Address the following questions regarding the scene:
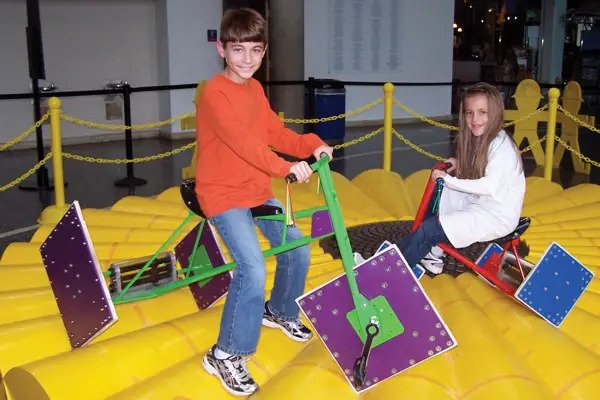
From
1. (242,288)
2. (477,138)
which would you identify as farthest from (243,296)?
(477,138)

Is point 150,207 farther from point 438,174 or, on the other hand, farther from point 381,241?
point 438,174

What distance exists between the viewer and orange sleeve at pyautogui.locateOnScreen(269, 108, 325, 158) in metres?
2.89

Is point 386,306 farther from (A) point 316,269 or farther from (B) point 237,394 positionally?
(A) point 316,269

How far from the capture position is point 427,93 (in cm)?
1460

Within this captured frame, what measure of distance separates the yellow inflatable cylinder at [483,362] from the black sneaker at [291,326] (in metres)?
0.63

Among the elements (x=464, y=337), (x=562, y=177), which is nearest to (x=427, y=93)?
(x=562, y=177)

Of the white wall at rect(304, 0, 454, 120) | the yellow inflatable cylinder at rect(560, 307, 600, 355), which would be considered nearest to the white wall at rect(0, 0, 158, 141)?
the white wall at rect(304, 0, 454, 120)

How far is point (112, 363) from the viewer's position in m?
2.74

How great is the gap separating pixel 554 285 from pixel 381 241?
121cm

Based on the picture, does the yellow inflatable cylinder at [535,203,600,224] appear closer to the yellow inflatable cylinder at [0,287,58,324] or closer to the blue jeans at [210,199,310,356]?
the blue jeans at [210,199,310,356]

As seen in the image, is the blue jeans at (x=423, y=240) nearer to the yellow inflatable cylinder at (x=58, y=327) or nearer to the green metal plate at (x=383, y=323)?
the green metal plate at (x=383, y=323)

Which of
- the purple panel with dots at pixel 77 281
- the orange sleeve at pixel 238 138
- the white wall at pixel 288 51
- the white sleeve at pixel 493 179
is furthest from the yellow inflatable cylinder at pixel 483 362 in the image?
the white wall at pixel 288 51

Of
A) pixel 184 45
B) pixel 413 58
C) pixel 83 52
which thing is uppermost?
pixel 184 45

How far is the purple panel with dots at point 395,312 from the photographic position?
105 inches
